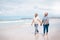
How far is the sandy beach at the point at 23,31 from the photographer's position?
1.69 meters

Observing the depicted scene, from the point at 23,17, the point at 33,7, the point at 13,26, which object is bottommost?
the point at 13,26

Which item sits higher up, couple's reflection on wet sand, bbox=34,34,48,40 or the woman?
the woman

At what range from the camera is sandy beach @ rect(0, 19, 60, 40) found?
1687 mm

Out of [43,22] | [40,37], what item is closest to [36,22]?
[43,22]

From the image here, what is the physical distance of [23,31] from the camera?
5.59ft

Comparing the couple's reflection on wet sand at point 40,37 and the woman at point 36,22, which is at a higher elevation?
the woman at point 36,22

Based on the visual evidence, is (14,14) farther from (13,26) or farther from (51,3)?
(51,3)

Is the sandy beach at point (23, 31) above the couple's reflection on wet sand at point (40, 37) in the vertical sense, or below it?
above

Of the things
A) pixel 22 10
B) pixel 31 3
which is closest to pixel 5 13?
pixel 22 10

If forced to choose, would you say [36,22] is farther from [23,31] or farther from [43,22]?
[23,31]

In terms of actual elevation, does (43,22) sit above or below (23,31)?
above

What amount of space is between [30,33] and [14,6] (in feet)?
1.43

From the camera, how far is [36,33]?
1.70 meters

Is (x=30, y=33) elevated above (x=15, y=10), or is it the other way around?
(x=15, y=10)
